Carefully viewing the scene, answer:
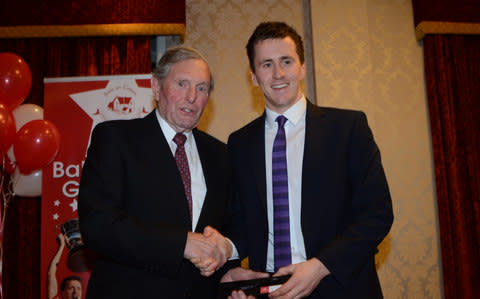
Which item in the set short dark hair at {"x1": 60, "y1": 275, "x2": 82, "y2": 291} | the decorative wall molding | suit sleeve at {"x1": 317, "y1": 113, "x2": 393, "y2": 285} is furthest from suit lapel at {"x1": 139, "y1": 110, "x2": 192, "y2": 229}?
the decorative wall molding

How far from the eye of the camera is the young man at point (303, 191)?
159 cm

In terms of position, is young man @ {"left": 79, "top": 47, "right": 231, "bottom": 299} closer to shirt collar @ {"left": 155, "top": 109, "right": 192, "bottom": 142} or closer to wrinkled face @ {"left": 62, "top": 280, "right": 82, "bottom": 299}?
shirt collar @ {"left": 155, "top": 109, "right": 192, "bottom": 142}

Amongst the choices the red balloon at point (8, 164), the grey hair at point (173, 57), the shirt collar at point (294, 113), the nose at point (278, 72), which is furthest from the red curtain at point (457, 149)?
the red balloon at point (8, 164)

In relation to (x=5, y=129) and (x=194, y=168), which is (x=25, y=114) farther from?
(x=194, y=168)

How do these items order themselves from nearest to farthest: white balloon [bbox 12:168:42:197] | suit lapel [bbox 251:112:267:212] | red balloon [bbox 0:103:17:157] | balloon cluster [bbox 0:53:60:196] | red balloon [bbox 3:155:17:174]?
suit lapel [bbox 251:112:267:212], red balloon [bbox 0:103:17:157], balloon cluster [bbox 0:53:60:196], red balloon [bbox 3:155:17:174], white balloon [bbox 12:168:42:197]

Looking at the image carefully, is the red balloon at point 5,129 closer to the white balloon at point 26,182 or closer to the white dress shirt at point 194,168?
the white balloon at point 26,182

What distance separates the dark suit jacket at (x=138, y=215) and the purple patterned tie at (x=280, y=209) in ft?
1.02

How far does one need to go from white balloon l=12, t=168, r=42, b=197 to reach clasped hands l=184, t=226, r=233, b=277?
2.59m

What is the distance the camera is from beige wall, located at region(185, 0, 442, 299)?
4.16m

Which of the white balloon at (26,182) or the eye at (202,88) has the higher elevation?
the eye at (202,88)

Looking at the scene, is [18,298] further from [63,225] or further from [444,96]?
[444,96]

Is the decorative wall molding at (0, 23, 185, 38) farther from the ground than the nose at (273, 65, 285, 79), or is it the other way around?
the decorative wall molding at (0, 23, 185, 38)

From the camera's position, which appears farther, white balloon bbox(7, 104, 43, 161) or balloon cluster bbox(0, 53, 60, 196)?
white balloon bbox(7, 104, 43, 161)

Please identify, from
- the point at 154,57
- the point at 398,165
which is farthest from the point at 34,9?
the point at 398,165
